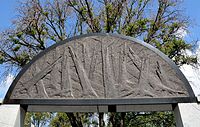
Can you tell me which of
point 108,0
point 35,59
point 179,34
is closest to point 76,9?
point 108,0

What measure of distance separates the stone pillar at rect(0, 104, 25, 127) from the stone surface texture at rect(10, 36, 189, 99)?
0.24 m

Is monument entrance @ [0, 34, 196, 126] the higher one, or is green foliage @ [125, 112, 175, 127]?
green foliage @ [125, 112, 175, 127]

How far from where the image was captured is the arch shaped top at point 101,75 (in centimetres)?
552

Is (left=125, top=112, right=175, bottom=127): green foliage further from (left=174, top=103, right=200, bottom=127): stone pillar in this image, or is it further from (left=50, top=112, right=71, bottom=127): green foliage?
(left=174, top=103, right=200, bottom=127): stone pillar

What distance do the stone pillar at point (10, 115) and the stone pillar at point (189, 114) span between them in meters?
3.18

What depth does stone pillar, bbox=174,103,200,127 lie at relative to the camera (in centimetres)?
539

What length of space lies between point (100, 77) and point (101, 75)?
0.16 ft

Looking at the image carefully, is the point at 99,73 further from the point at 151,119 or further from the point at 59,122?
the point at 59,122

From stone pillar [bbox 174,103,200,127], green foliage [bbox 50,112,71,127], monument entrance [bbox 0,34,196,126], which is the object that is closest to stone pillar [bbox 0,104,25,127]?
monument entrance [bbox 0,34,196,126]

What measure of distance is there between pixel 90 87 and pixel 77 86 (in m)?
0.27

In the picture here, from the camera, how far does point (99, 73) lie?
229 inches

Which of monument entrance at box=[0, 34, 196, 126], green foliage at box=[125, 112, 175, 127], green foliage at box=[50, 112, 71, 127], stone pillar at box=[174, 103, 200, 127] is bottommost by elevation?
stone pillar at box=[174, 103, 200, 127]

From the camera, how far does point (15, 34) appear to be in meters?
14.3

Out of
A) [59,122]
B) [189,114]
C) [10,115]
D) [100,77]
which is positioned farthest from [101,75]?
[59,122]
